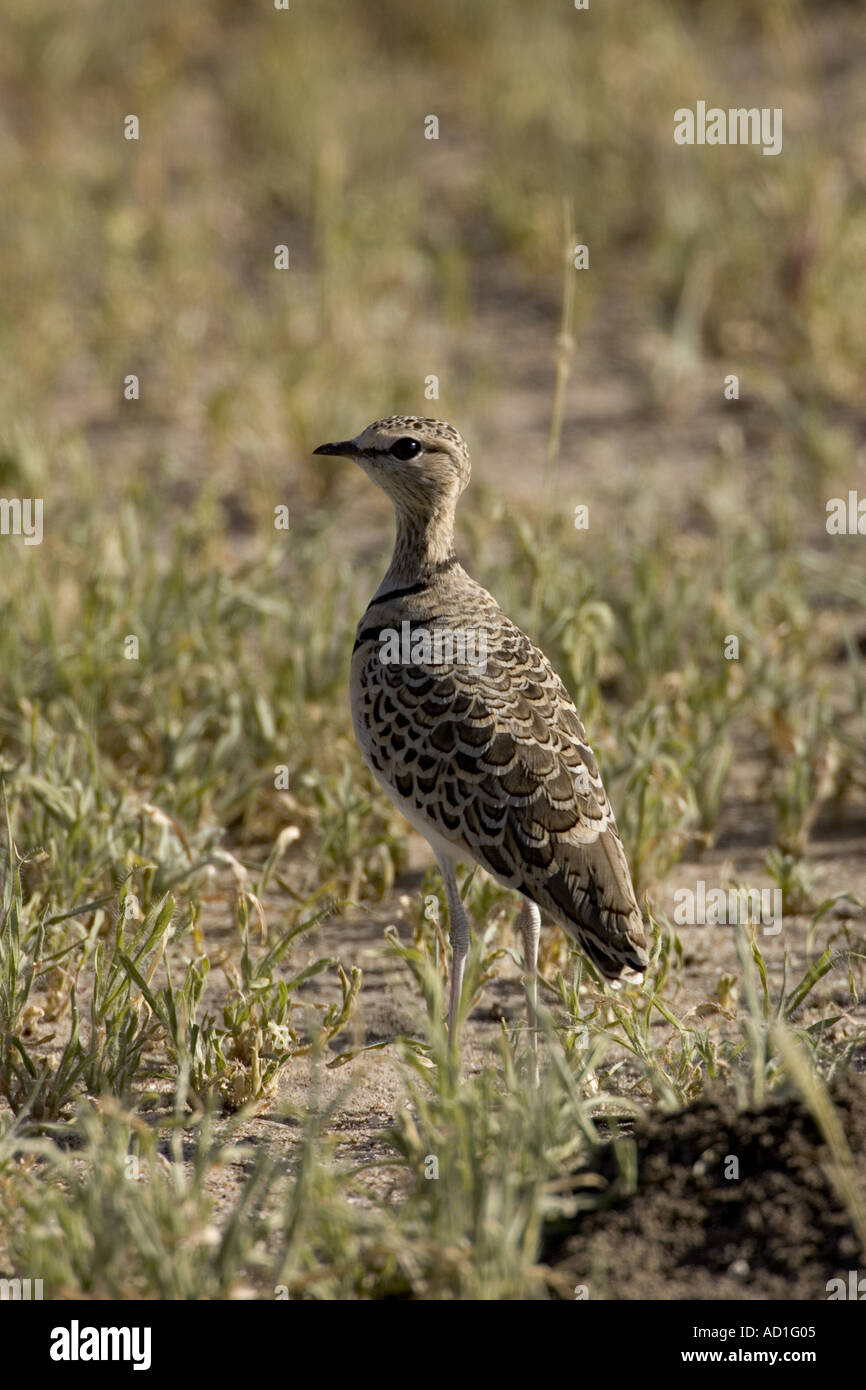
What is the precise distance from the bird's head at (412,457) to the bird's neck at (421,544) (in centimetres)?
3

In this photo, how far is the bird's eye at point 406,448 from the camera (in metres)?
4.04

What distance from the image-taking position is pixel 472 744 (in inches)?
145

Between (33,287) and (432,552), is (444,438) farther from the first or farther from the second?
(33,287)

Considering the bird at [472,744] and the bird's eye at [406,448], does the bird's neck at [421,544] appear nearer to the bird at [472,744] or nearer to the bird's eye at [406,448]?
the bird at [472,744]

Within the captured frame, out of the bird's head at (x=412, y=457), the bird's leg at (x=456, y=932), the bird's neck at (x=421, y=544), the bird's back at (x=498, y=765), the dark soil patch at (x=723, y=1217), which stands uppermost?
the bird's head at (x=412, y=457)

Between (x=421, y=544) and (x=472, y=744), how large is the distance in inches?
26.0

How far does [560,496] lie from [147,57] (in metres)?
5.05

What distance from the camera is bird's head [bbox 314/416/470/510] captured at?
159 inches

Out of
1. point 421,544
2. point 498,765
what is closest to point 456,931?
point 498,765

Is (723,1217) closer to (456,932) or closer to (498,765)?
(456,932)

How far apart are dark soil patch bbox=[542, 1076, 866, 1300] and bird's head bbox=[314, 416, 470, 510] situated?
167cm

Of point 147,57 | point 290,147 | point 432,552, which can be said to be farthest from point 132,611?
point 147,57

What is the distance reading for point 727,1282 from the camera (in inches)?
114

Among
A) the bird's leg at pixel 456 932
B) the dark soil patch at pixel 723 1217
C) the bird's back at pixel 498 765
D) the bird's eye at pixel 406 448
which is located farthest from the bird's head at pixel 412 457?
the dark soil patch at pixel 723 1217
